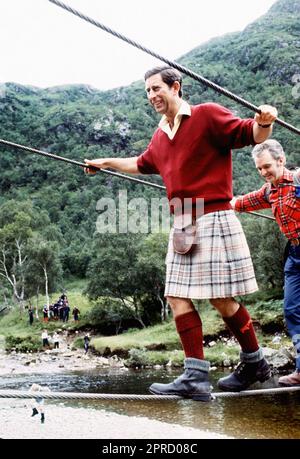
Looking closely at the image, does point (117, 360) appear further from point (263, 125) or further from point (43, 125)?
point (43, 125)

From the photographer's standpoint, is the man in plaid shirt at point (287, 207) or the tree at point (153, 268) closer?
the man in plaid shirt at point (287, 207)

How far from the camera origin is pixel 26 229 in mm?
51188

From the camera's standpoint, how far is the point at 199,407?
16.4 m

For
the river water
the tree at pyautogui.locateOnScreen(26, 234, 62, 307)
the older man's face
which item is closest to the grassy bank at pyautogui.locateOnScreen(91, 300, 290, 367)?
the river water

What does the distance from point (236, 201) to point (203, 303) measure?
1242 inches

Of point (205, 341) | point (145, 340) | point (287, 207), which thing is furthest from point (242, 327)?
A: point (145, 340)

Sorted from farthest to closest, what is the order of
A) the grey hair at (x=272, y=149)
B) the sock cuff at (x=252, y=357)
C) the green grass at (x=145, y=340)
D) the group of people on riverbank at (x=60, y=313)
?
the group of people on riverbank at (x=60, y=313) → the green grass at (x=145, y=340) → the grey hair at (x=272, y=149) → the sock cuff at (x=252, y=357)

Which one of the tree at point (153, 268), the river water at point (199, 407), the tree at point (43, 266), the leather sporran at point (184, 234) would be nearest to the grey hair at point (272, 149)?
the leather sporran at point (184, 234)

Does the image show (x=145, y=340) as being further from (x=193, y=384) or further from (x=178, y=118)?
(x=178, y=118)

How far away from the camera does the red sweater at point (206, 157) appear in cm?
268

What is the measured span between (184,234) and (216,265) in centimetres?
23

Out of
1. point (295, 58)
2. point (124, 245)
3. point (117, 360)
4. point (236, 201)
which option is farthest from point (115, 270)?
point (295, 58)

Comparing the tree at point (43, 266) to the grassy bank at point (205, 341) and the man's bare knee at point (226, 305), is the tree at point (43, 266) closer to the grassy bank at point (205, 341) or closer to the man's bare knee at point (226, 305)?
the grassy bank at point (205, 341)

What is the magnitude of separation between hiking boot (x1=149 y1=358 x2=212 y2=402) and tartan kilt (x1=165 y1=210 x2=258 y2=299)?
0.36 meters
